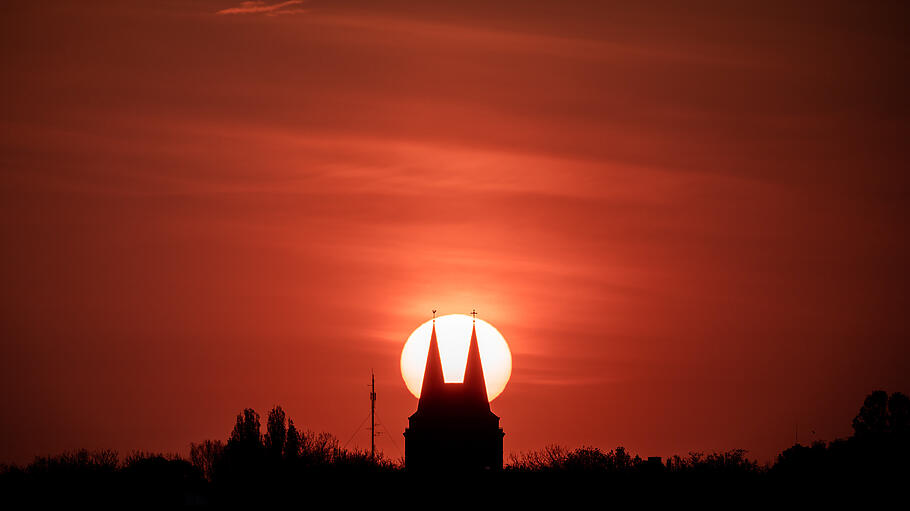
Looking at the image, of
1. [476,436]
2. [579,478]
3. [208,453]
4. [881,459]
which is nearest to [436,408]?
[476,436]

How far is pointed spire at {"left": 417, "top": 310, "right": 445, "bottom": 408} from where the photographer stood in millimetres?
139750

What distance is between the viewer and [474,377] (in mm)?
142750

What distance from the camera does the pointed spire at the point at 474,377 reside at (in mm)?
141625

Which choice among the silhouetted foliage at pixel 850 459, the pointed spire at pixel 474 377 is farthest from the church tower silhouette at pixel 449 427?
the silhouetted foliage at pixel 850 459

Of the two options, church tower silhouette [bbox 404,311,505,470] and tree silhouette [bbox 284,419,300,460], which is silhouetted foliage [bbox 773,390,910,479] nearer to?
church tower silhouette [bbox 404,311,505,470]

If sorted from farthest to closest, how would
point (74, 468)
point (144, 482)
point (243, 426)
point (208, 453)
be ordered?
point (208, 453)
point (243, 426)
point (74, 468)
point (144, 482)

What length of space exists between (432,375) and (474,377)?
499 cm

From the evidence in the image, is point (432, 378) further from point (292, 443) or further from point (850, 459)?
point (850, 459)

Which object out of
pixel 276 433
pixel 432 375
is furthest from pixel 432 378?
pixel 276 433

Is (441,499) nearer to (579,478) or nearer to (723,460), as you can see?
(579,478)

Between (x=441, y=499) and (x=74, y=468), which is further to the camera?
(x=74, y=468)

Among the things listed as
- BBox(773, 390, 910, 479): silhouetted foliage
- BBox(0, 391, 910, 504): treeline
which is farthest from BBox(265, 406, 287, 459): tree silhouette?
BBox(773, 390, 910, 479): silhouetted foliage

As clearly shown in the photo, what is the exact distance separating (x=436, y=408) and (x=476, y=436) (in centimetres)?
501

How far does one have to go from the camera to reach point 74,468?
110 metres
